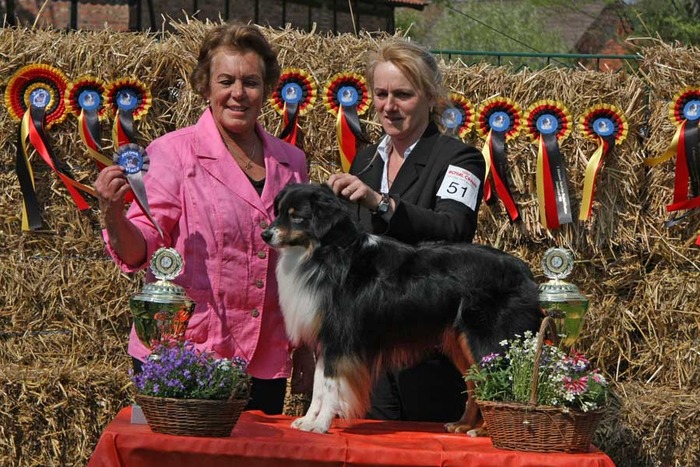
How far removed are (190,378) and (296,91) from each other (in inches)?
122

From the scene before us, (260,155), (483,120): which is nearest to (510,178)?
(483,120)

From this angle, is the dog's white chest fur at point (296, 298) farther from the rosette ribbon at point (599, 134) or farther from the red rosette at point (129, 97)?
the rosette ribbon at point (599, 134)

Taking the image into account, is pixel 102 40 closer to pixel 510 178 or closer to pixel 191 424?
pixel 510 178

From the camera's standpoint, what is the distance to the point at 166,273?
361cm

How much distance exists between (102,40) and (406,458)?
3.75 metres

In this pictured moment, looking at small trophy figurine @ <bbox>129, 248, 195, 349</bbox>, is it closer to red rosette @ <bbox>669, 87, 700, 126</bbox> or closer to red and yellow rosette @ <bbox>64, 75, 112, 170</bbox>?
red and yellow rosette @ <bbox>64, 75, 112, 170</bbox>

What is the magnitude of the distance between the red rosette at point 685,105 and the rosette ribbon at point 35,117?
3.47 meters

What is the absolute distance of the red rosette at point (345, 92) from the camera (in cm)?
611

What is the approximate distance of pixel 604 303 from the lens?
A: 6.25 m

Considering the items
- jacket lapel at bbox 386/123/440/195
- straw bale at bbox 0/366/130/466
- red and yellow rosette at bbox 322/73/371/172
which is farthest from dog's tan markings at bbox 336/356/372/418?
red and yellow rosette at bbox 322/73/371/172

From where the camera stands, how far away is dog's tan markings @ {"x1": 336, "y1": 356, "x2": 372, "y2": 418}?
3.56 metres

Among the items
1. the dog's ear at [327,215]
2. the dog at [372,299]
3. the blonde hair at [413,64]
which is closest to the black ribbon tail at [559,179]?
the blonde hair at [413,64]

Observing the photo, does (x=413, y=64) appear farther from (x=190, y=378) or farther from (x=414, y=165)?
(x=190, y=378)

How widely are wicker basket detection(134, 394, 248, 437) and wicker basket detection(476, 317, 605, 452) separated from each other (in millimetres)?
859
